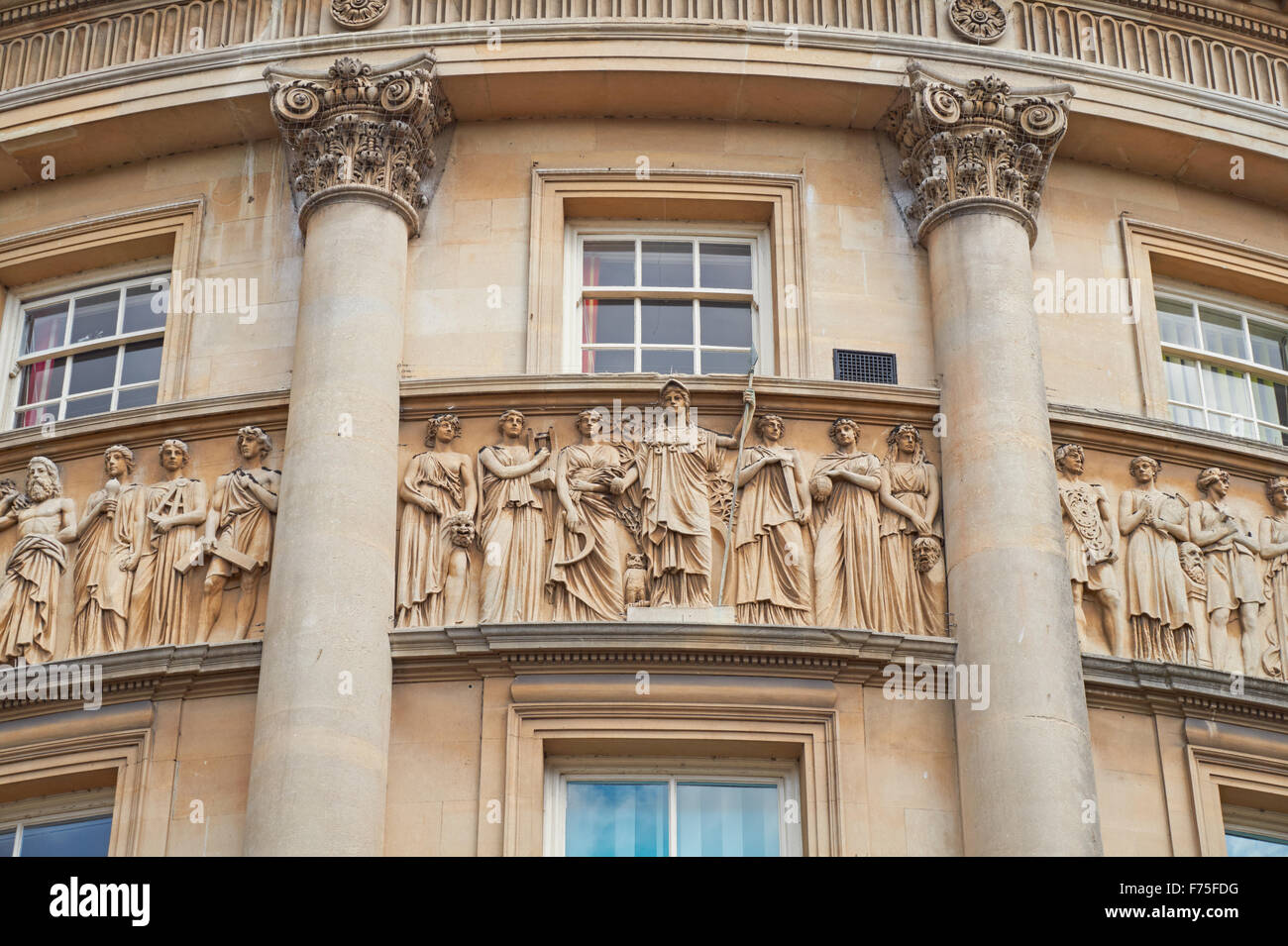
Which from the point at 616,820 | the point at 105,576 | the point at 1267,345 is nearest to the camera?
the point at 616,820

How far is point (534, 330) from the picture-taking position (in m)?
22.8

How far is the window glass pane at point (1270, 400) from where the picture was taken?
24.4 metres

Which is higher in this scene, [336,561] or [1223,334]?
[1223,334]

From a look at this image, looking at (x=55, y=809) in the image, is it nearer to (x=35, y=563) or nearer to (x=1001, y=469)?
(x=35, y=563)

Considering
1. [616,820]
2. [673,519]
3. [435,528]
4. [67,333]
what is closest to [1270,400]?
[673,519]

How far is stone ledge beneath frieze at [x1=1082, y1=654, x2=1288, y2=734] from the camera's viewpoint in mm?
21312

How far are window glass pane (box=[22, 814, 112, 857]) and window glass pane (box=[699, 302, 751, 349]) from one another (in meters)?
7.05

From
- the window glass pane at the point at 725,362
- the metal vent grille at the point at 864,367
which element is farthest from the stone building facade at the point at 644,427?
the metal vent grille at the point at 864,367

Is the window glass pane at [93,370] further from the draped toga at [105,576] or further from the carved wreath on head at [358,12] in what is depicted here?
the carved wreath on head at [358,12]

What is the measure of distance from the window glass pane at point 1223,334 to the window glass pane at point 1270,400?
36 cm

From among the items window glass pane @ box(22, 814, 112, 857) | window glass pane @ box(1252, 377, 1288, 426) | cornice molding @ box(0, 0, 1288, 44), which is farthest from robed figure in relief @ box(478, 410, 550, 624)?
window glass pane @ box(1252, 377, 1288, 426)

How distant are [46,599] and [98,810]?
6.51ft

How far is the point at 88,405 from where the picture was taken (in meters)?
23.9

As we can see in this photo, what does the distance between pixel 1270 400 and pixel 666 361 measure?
6100mm
